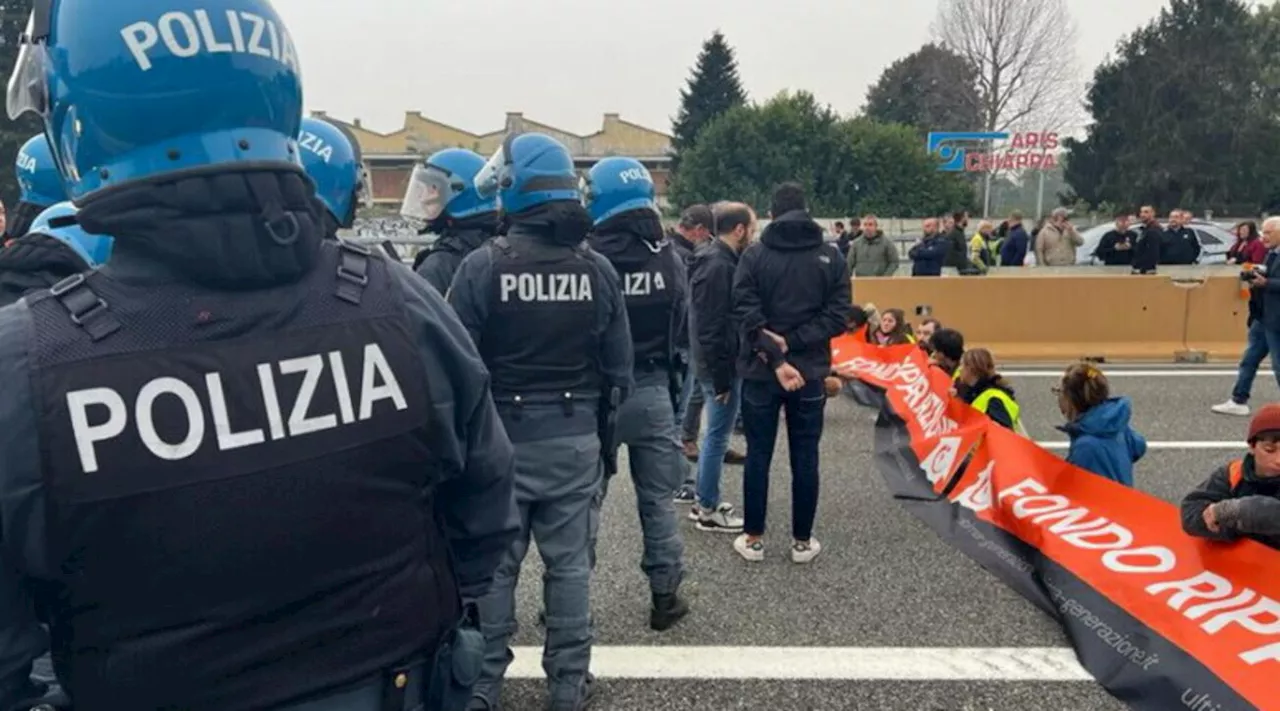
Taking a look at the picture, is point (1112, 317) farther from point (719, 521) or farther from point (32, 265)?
point (32, 265)

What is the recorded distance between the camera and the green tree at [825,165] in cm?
3459

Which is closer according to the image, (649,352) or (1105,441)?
(649,352)

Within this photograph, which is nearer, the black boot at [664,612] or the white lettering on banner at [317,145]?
the white lettering on banner at [317,145]

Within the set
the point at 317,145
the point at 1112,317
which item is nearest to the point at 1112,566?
the point at 317,145

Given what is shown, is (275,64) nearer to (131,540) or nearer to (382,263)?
(382,263)

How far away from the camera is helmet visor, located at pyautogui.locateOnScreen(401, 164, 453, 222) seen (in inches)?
152

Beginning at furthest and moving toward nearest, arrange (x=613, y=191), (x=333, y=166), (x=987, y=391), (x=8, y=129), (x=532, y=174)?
(x=8, y=129)
(x=987, y=391)
(x=613, y=191)
(x=532, y=174)
(x=333, y=166)

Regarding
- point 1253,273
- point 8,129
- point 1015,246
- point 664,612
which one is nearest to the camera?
point 664,612

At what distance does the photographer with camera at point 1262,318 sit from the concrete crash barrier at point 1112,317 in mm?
2596

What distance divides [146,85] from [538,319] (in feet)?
6.15

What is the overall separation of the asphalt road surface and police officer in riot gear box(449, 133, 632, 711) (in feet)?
1.17

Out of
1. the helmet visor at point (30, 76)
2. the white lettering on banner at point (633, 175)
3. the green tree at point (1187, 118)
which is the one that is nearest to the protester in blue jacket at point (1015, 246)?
the white lettering on banner at point (633, 175)

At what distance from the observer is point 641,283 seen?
4.08m

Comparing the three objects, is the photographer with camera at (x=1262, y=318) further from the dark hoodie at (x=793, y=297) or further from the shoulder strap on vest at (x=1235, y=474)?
the dark hoodie at (x=793, y=297)
